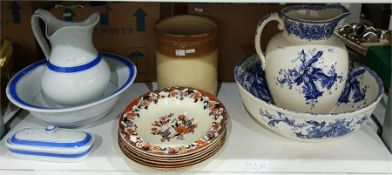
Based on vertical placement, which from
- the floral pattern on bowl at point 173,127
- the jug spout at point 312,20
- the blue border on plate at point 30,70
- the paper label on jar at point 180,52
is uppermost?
the jug spout at point 312,20

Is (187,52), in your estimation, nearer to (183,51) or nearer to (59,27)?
(183,51)

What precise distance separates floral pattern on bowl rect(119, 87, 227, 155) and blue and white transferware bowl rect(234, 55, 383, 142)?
0.22 ft

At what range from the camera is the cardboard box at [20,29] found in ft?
2.92

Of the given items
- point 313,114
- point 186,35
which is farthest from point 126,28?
point 313,114

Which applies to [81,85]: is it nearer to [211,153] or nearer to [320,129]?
[211,153]

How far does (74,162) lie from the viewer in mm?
751

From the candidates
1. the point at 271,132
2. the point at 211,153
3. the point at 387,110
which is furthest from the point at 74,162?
the point at 387,110

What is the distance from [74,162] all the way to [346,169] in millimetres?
429

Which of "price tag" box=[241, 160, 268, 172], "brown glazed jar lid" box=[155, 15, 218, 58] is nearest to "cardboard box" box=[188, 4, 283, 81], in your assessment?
"brown glazed jar lid" box=[155, 15, 218, 58]

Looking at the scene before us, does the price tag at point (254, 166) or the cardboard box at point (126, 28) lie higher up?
the cardboard box at point (126, 28)

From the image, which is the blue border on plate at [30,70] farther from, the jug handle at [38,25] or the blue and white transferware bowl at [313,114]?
the blue and white transferware bowl at [313,114]

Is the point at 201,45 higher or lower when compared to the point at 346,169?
higher

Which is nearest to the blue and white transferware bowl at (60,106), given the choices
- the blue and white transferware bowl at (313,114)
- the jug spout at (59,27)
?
the jug spout at (59,27)

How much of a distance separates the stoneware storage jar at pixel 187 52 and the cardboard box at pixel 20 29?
25 cm
